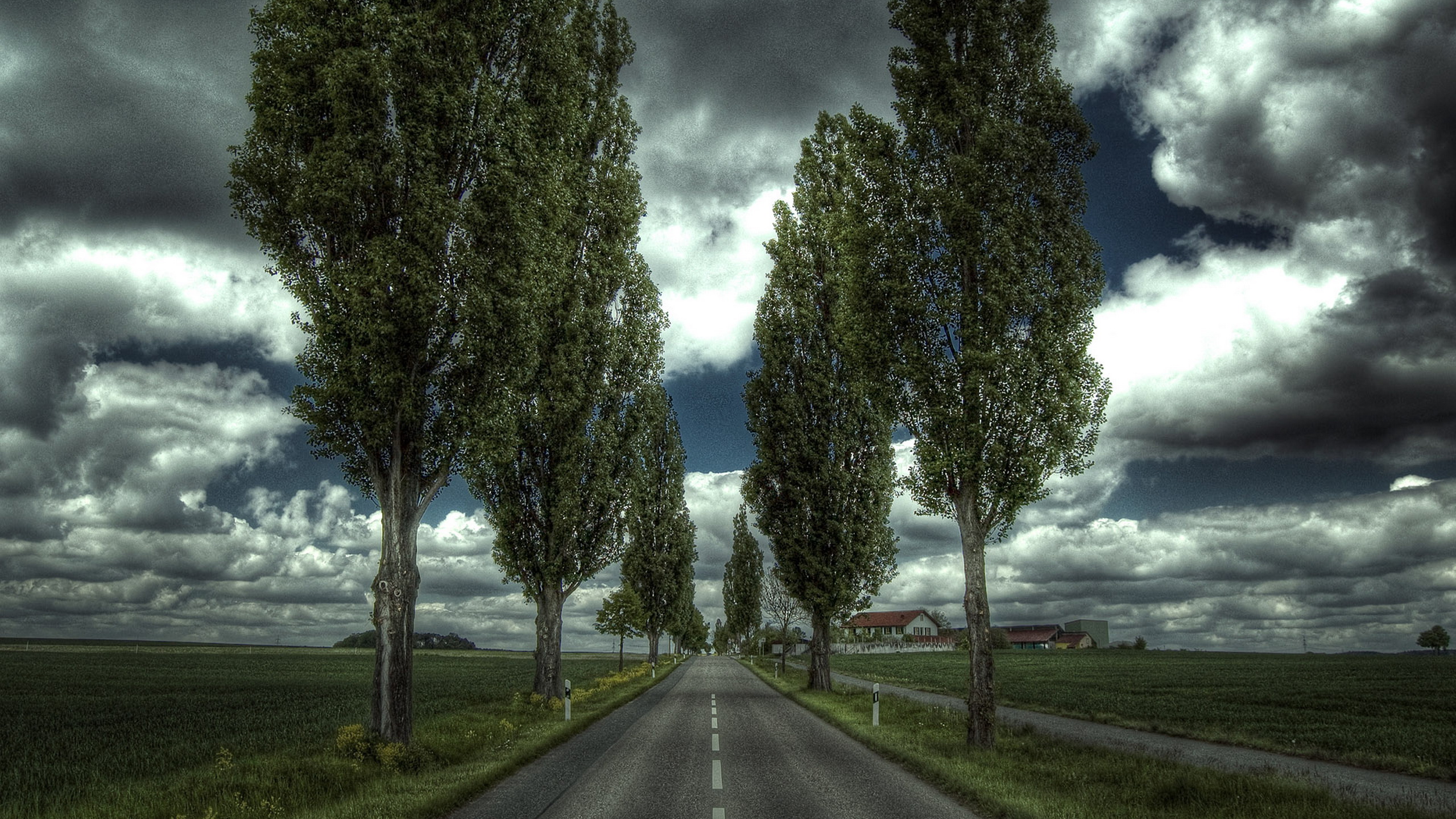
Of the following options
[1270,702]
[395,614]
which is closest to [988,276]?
[395,614]

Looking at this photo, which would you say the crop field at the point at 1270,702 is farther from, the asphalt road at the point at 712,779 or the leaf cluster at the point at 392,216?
the leaf cluster at the point at 392,216

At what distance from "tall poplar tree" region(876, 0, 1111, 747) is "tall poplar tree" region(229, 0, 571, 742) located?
29.0 feet

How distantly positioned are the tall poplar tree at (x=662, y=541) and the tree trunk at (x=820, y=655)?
47.1ft

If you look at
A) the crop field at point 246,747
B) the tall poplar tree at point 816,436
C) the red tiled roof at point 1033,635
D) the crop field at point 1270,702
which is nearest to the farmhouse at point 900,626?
the red tiled roof at point 1033,635

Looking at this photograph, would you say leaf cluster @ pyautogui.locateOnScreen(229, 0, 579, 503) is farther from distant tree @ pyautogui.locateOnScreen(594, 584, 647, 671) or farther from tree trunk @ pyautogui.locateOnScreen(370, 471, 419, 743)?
distant tree @ pyautogui.locateOnScreen(594, 584, 647, 671)

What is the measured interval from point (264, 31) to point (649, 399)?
1626 centimetres

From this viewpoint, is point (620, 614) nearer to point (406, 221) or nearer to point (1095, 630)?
→ point (406, 221)

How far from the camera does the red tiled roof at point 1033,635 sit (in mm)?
170375

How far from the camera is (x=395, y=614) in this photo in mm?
13273

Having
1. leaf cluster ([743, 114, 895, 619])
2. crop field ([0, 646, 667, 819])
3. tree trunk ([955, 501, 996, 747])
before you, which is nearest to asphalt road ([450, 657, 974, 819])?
crop field ([0, 646, 667, 819])

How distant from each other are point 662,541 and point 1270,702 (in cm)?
3458

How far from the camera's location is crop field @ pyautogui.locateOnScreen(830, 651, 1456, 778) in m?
18.7

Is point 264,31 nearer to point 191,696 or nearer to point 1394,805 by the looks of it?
point 1394,805

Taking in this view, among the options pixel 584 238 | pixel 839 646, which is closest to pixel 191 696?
pixel 584 238
